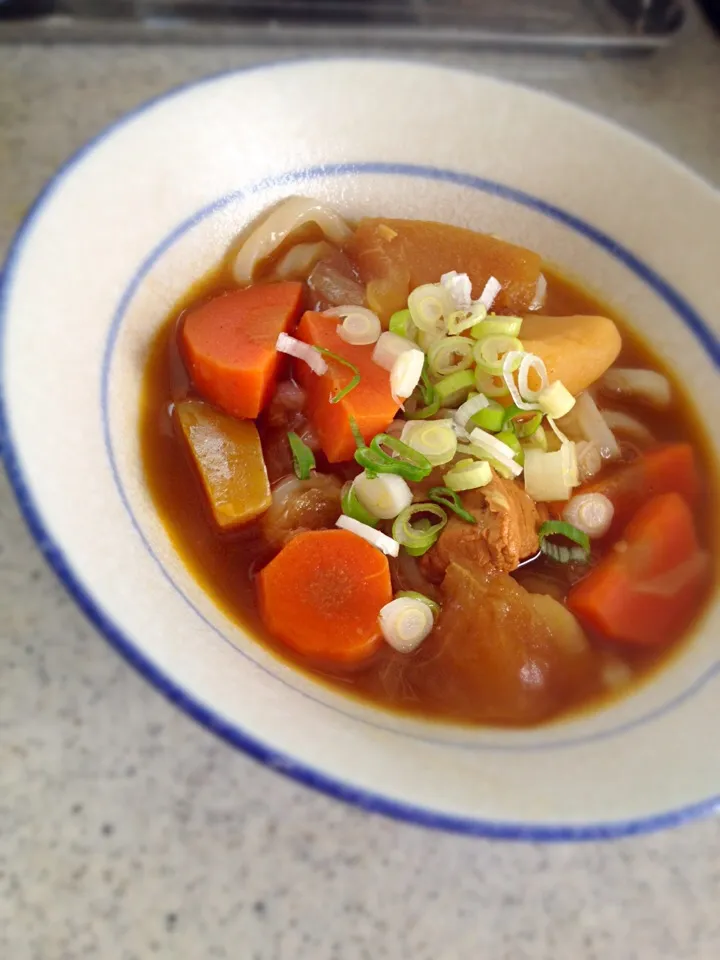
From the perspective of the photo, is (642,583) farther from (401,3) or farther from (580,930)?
(401,3)

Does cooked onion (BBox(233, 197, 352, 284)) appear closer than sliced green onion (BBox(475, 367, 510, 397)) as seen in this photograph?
No

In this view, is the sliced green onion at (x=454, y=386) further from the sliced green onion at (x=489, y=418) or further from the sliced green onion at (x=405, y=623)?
the sliced green onion at (x=405, y=623)

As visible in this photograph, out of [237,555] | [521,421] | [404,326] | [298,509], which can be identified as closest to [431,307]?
[404,326]

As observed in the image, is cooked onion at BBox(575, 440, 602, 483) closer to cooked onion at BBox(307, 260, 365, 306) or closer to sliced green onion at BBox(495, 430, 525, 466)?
sliced green onion at BBox(495, 430, 525, 466)

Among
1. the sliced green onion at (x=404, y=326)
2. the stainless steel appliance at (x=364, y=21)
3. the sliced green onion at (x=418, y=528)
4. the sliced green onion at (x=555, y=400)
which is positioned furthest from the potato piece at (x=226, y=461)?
the stainless steel appliance at (x=364, y=21)

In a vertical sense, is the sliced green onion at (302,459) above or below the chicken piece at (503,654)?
above

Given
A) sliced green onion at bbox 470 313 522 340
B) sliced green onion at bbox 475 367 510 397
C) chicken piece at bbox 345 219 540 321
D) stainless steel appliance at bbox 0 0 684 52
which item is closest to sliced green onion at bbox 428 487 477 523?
sliced green onion at bbox 475 367 510 397

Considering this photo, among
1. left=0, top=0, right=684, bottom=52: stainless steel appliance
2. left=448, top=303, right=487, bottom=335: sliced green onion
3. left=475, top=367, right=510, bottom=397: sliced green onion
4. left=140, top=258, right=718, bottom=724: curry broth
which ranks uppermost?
left=0, top=0, right=684, bottom=52: stainless steel appliance
